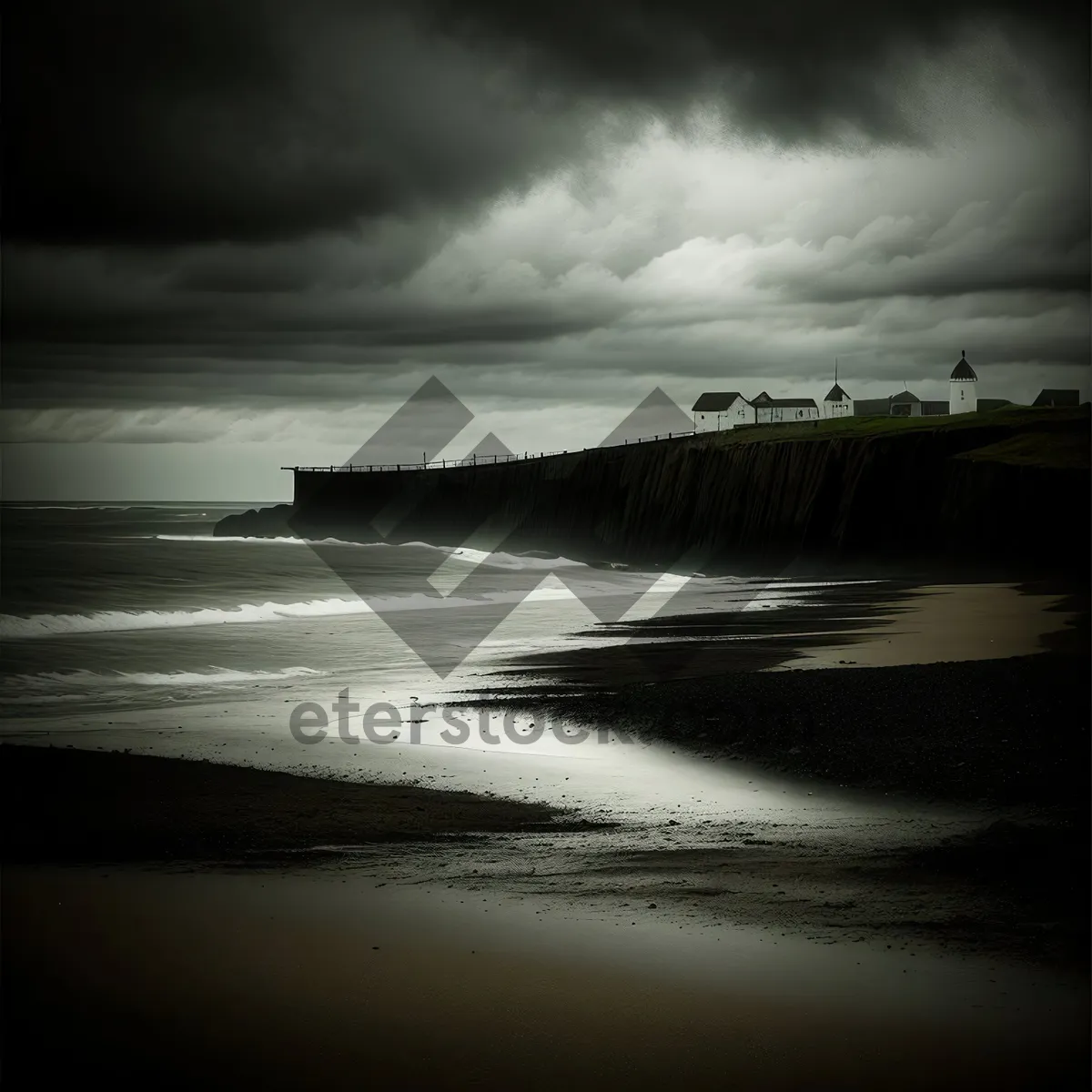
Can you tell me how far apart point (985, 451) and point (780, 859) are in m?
34.9

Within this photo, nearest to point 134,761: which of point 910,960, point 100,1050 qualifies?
point 100,1050

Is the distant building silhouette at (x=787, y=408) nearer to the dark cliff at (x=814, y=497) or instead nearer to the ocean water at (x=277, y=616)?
the dark cliff at (x=814, y=497)

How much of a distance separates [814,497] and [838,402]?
4990 cm

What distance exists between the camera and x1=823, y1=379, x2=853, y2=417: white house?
88.7m

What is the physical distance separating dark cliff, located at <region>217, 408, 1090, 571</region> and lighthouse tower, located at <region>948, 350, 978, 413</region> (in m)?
24.9

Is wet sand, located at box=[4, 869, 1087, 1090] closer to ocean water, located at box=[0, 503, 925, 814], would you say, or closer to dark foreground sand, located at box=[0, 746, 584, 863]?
dark foreground sand, located at box=[0, 746, 584, 863]

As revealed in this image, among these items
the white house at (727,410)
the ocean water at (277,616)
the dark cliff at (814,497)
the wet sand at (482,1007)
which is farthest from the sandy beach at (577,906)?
the white house at (727,410)

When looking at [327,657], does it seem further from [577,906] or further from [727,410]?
[727,410]

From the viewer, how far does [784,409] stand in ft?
303

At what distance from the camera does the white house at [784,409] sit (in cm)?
9131

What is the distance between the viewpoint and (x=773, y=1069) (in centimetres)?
394

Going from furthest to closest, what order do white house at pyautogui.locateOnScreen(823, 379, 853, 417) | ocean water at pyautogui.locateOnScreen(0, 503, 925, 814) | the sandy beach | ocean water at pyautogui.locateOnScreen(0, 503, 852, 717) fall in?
white house at pyautogui.locateOnScreen(823, 379, 853, 417)
ocean water at pyautogui.locateOnScreen(0, 503, 852, 717)
ocean water at pyautogui.locateOnScreen(0, 503, 925, 814)
the sandy beach

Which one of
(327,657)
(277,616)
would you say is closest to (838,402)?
(277,616)

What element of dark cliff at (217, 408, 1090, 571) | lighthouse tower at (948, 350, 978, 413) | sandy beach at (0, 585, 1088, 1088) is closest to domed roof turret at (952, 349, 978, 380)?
lighthouse tower at (948, 350, 978, 413)
